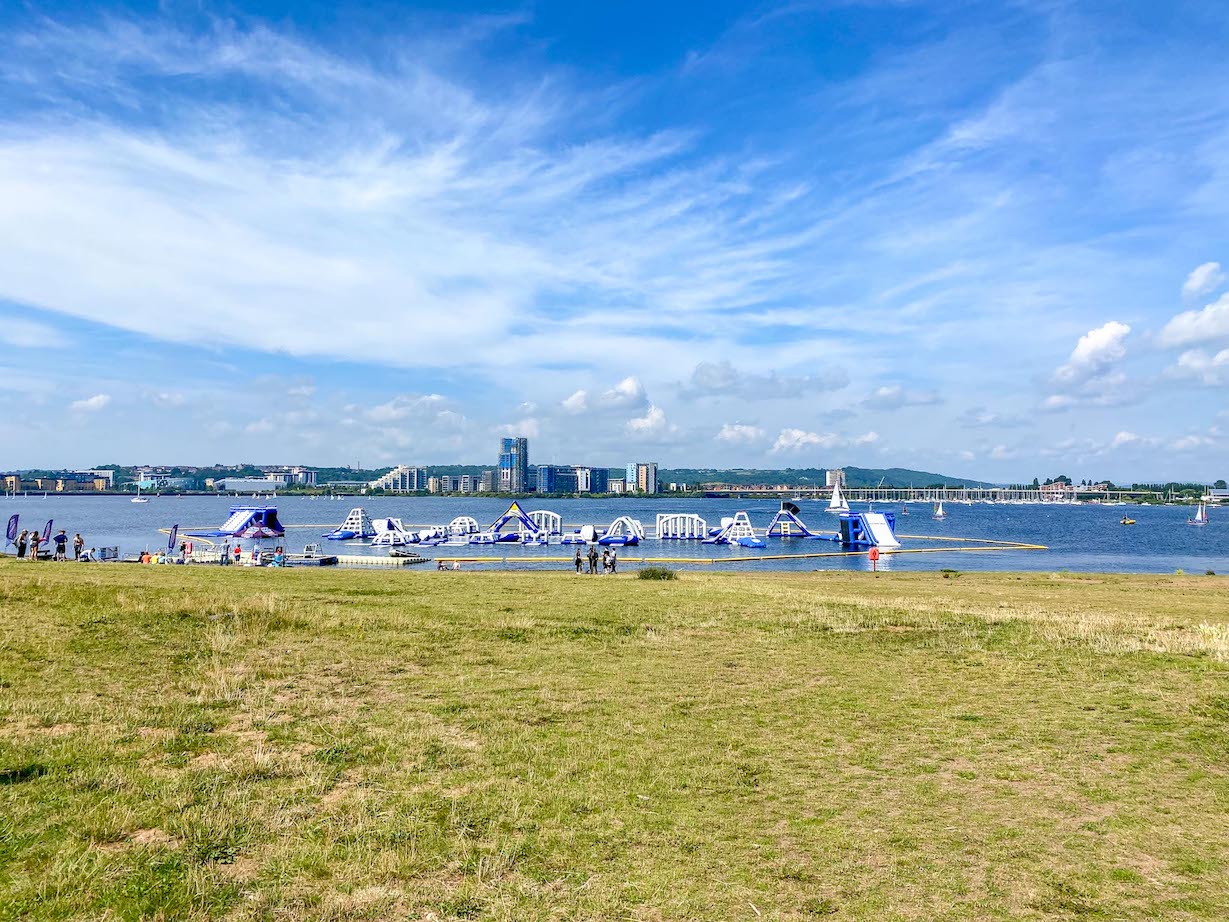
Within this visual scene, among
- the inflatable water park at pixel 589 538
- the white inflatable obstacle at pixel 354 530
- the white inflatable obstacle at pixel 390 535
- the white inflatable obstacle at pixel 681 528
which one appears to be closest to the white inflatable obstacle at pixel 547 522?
the inflatable water park at pixel 589 538

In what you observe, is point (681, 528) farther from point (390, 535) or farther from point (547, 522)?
point (390, 535)

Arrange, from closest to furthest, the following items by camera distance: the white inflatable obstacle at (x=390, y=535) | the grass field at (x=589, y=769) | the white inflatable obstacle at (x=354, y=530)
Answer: the grass field at (x=589, y=769), the white inflatable obstacle at (x=390, y=535), the white inflatable obstacle at (x=354, y=530)

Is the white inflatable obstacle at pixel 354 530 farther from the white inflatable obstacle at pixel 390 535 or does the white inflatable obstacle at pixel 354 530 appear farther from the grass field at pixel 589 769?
the grass field at pixel 589 769

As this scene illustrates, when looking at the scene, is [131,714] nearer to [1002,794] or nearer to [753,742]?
[753,742]

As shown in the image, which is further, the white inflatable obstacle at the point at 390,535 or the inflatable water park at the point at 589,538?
the white inflatable obstacle at the point at 390,535

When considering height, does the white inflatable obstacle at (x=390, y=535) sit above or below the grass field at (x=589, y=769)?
below

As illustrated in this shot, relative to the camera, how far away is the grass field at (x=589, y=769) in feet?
21.5

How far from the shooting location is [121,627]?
17203 millimetres

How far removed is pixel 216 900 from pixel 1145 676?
16.9 m

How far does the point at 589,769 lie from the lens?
9.61 m

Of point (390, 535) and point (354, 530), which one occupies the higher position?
point (390, 535)

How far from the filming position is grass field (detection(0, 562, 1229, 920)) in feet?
21.5

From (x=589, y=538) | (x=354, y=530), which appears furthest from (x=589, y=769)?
(x=354, y=530)

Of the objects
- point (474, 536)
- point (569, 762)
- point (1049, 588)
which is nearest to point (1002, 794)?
point (569, 762)
